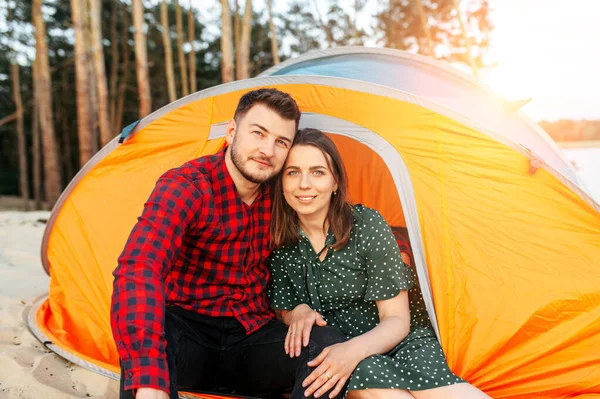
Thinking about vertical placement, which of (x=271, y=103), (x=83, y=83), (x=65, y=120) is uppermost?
(x=65, y=120)

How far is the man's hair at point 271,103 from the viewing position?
2.02 meters

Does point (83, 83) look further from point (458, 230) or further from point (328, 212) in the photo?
point (458, 230)

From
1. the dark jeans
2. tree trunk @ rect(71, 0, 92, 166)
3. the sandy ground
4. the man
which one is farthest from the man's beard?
tree trunk @ rect(71, 0, 92, 166)

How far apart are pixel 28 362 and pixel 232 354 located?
4.21ft

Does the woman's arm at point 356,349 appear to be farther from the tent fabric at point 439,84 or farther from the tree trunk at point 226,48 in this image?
the tree trunk at point 226,48

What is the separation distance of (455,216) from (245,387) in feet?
4.10

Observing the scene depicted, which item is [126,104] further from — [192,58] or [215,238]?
[215,238]

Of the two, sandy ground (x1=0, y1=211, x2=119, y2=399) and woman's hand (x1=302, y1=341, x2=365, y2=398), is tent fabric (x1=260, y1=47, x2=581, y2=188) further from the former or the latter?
sandy ground (x1=0, y1=211, x2=119, y2=399)

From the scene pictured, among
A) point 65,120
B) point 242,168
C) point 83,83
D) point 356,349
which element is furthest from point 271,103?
point 65,120

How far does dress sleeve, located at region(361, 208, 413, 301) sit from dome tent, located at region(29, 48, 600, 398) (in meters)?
0.26

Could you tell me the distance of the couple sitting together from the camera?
5.71 feet

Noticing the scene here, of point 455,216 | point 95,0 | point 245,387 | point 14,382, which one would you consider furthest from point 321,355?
point 95,0

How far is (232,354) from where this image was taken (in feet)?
6.63

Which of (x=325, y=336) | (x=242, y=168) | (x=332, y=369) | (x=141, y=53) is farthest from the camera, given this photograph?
(x=141, y=53)
